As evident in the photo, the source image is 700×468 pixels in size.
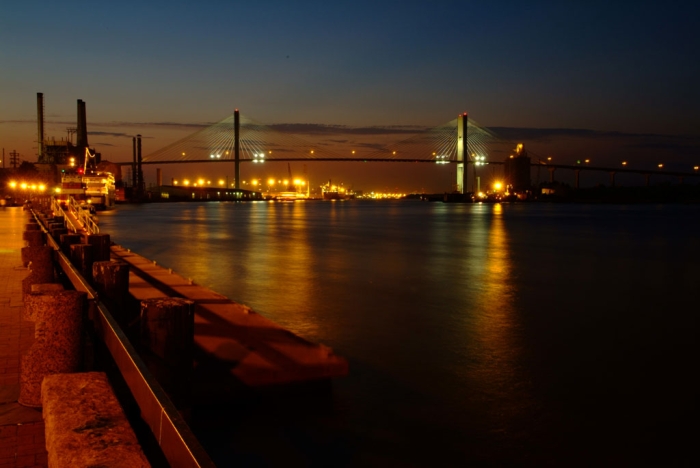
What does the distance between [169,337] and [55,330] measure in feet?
3.13

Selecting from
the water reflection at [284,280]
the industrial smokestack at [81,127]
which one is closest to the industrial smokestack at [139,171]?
the industrial smokestack at [81,127]

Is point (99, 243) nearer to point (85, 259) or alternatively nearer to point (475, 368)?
point (85, 259)

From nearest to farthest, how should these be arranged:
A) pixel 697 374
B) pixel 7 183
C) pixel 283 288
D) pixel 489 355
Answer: pixel 697 374 → pixel 489 355 → pixel 283 288 → pixel 7 183

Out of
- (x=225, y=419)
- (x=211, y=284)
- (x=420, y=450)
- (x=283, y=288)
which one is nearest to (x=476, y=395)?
(x=420, y=450)

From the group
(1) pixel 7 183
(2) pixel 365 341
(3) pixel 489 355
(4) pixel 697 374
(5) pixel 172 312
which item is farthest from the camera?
(1) pixel 7 183

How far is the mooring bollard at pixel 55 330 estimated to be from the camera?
11.5 ft

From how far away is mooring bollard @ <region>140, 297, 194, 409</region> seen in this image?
4312 mm

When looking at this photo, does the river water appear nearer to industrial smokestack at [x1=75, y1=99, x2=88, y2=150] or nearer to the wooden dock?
the wooden dock

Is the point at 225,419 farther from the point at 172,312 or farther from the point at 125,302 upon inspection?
the point at 172,312

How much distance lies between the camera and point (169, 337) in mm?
4367

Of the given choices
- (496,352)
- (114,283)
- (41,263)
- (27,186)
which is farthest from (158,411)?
(27,186)

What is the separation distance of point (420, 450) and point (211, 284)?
10.1 metres

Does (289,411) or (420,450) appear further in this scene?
(289,411)

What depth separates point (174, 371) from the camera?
457 cm
